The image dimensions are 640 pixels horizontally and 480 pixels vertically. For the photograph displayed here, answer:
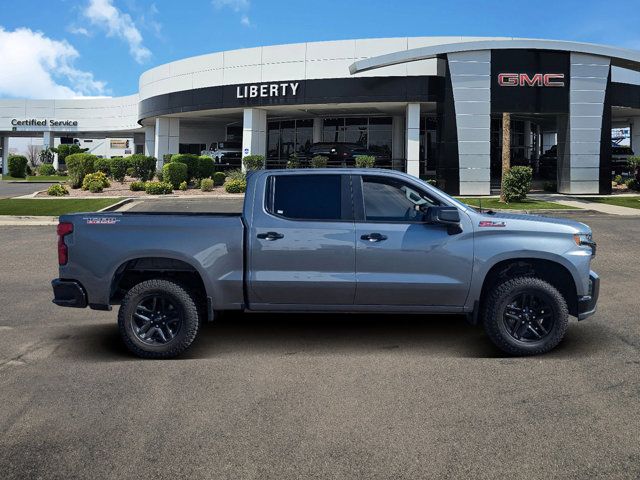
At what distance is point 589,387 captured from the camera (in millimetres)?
4648

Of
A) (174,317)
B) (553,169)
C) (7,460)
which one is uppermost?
(553,169)

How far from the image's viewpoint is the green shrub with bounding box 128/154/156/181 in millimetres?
33812

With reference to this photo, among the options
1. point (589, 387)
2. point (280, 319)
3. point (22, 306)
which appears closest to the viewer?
point (589, 387)

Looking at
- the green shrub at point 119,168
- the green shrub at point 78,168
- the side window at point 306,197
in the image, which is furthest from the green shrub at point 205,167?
the side window at point 306,197

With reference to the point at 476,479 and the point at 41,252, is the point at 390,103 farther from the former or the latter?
the point at 476,479

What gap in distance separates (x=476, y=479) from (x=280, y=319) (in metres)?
3.89

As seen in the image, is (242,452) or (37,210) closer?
(242,452)

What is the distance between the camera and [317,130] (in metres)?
42.6

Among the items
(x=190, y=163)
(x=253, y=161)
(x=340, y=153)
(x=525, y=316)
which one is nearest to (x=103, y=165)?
(x=190, y=163)

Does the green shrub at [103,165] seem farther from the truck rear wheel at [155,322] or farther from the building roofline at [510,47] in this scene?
the truck rear wheel at [155,322]

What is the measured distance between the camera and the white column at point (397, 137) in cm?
4140

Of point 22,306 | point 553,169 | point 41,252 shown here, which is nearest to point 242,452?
point 22,306

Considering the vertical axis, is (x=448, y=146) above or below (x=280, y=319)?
above

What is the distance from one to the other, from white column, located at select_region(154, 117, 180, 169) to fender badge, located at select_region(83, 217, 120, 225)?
41063 millimetres
